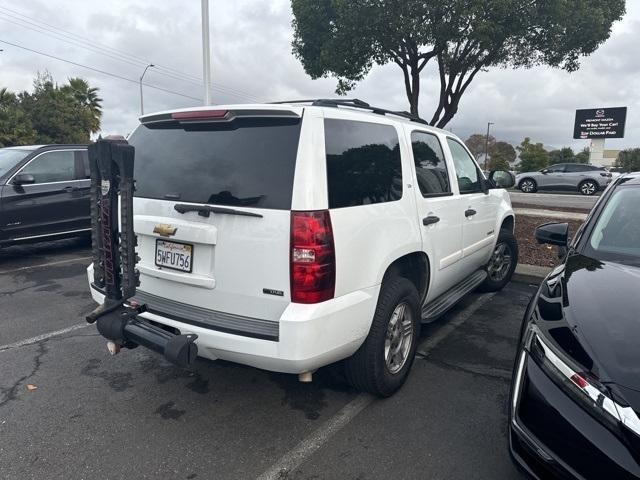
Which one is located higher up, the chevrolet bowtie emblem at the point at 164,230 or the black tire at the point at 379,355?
the chevrolet bowtie emblem at the point at 164,230

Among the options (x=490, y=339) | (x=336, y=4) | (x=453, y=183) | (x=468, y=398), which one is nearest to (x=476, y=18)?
(x=336, y=4)

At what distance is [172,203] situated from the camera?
2.77m

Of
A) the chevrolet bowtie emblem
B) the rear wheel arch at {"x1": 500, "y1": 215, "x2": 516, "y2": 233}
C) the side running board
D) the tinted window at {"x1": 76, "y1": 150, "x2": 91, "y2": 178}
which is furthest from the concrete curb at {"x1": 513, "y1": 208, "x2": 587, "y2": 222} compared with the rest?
the chevrolet bowtie emblem

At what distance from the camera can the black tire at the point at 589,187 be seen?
22.5 m

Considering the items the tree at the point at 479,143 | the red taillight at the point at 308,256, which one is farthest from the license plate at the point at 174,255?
the tree at the point at 479,143

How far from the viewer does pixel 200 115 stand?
8.99 feet

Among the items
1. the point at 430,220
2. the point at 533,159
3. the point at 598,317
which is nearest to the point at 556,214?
the point at 430,220

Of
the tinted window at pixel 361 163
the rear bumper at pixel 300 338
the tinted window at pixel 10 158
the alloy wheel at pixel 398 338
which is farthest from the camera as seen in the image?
the tinted window at pixel 10 158

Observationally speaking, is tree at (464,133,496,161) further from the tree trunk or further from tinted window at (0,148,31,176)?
tinted window at (0,148,31,176)

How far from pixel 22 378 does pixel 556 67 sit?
13955 mm

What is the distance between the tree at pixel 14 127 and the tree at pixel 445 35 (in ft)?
75.2

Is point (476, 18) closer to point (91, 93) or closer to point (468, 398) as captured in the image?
point (468, 398)

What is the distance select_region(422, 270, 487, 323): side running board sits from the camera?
12.2ft

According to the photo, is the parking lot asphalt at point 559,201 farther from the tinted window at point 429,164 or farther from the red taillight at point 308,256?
the red taillight at point 308,256
